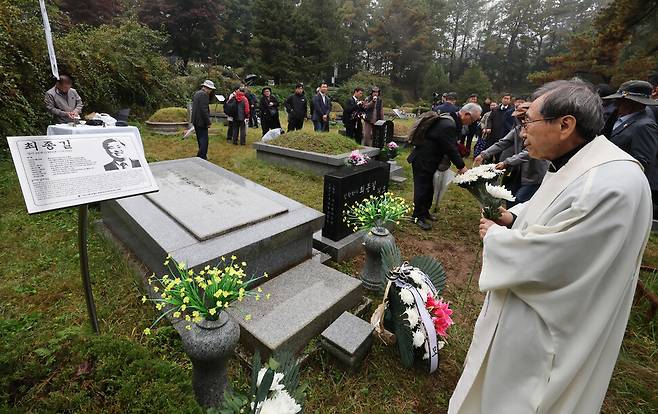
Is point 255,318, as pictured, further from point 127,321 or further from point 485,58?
point 485,58

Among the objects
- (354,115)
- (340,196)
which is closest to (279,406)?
(340,196)

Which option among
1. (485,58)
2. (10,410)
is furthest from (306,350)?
(485,58)

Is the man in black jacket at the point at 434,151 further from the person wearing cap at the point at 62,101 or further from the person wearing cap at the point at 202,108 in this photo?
the person wearing cap at the point at 62,101

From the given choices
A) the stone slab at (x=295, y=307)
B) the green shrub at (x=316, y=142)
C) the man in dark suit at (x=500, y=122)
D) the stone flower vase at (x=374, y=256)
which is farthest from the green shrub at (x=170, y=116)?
the stone flower vase at (x=374, y=256)

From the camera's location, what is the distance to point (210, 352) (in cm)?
181

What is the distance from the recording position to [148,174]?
2246 millimetres

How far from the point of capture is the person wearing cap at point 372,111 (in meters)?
8.84

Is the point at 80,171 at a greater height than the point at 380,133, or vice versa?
the point at 80,171

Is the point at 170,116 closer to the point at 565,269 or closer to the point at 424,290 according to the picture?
the point at 424,290

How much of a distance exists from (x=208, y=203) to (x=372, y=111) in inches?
255

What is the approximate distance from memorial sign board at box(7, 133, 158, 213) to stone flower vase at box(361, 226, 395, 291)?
80.0 inches

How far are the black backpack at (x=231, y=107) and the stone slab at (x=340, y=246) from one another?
6.16m

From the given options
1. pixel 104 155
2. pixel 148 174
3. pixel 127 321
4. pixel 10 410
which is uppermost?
pixel 104 155

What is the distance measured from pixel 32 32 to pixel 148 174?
6.91 meters
